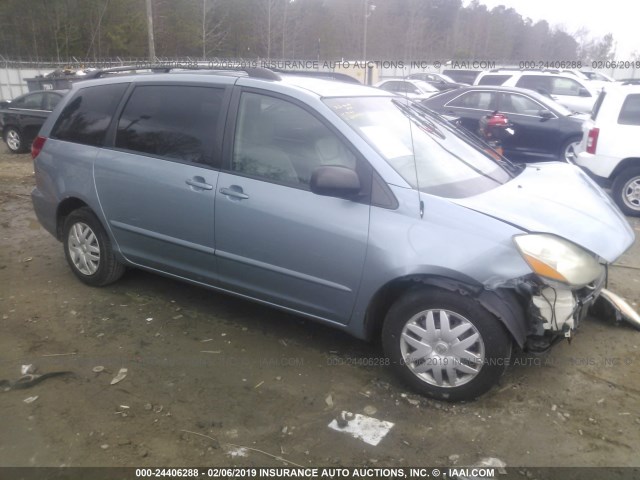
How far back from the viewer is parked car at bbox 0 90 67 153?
12.9 metres

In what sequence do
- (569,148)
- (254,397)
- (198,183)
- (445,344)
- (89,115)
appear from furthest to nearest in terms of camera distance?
(569,148) < (89,115) < (198,183) < (254,397) < (445,344)

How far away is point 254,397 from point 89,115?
9.16 ft

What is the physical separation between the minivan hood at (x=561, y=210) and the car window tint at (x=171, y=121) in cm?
180

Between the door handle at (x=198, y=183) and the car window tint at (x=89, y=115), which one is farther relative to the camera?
the car window tint at (x=89, y=115)

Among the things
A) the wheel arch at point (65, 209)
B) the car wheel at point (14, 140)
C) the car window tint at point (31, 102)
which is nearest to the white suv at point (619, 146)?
the wheel arch at point (65, 209)

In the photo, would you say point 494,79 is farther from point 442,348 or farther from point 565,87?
point 442,348

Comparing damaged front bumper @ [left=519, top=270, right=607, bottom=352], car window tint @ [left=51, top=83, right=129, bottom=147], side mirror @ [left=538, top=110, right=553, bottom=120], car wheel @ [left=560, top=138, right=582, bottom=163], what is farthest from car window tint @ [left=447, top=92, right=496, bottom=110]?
damaged front bumper @ [left=519, top=270, right=607, bottom=352]

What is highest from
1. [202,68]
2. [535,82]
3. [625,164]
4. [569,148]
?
[202,68]

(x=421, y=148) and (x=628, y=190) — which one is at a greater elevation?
(x=421, y=148)

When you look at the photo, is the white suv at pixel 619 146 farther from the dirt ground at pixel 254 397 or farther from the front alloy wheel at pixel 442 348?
the front alloy wheel at pixel 442 348

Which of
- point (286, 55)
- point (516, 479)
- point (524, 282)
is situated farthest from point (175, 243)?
point (286, 55)

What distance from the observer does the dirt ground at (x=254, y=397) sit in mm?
2688

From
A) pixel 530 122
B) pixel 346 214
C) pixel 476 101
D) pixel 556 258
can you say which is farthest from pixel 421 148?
pixel 476 101

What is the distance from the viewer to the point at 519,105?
33.4ft
